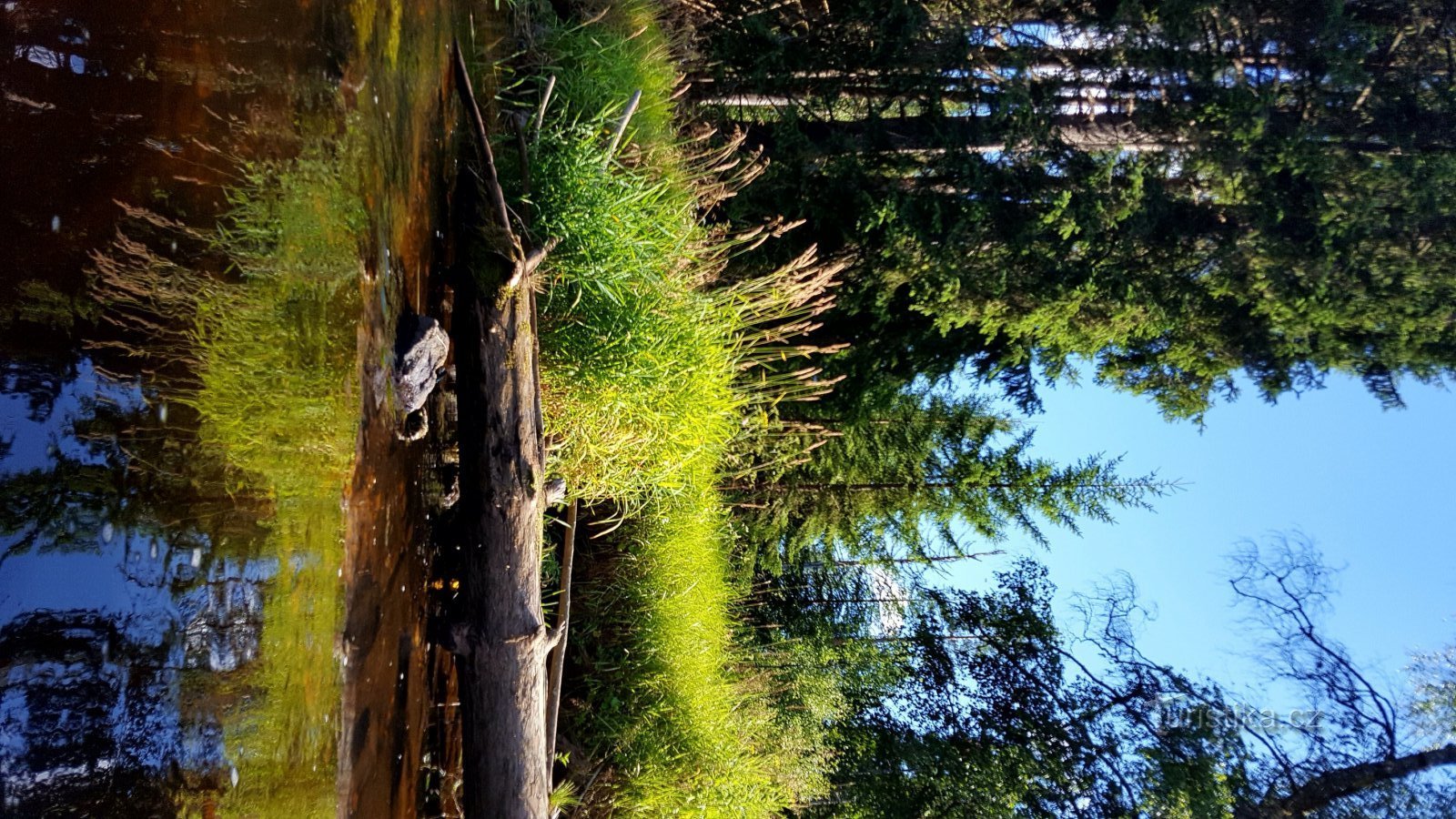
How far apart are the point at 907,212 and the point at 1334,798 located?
5915 millimetres

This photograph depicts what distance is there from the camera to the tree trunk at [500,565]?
3.96 meters

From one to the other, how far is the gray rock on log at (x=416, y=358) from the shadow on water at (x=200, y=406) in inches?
3.1

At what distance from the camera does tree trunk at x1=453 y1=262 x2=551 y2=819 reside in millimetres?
3957

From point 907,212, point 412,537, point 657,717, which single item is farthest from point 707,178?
point 657,717

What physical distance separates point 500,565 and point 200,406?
150 centimetres

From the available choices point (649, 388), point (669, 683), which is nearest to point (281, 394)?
point (649, 388)

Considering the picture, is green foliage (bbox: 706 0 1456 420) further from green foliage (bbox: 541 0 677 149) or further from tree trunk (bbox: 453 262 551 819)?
tree trunk (bbox: 453 262 551 819)

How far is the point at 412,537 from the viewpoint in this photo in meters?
3.96

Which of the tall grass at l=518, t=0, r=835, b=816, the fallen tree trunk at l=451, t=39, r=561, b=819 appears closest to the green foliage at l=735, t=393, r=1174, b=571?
the tall grass at l=518, t=0, r=835, b=816

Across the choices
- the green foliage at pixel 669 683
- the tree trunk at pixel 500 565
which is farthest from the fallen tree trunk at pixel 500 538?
the green foliage at pixel 669 683

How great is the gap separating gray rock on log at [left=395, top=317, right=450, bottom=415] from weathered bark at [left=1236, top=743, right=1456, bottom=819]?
23.1 ft

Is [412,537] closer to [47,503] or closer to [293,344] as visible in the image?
[293,344]

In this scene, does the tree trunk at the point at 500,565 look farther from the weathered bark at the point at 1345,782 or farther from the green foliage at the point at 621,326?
the weathered bark at the point at 1345,782

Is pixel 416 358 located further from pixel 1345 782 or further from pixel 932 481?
pixel 1345 782
